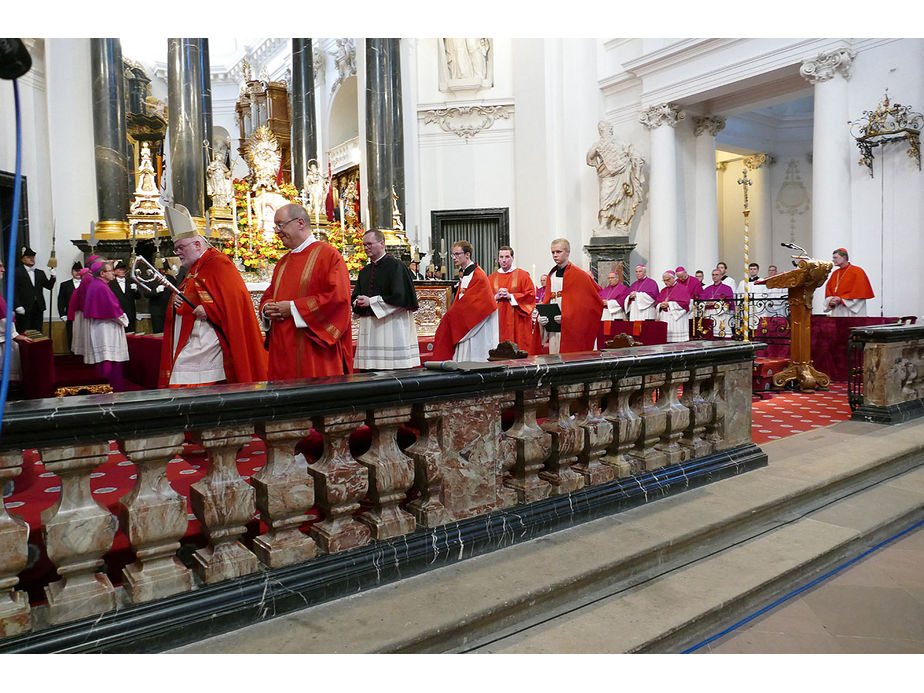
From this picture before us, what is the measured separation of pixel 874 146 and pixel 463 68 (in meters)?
9.14

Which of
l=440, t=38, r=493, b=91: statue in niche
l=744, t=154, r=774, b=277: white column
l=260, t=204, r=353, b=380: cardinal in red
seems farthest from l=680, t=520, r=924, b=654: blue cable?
l=744, t=154, r=774, b=277: white column

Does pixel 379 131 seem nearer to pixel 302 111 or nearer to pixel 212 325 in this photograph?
pixel 302 111

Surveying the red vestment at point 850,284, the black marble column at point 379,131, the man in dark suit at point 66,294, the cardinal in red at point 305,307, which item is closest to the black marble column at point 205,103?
the man in dark suit at point 66,294

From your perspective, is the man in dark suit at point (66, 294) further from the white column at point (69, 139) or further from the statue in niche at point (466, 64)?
the statue in niche at point (466, 64)

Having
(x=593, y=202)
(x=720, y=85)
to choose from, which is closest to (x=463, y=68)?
(x=593, y=202)

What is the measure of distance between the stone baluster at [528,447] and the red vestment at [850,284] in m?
8.56

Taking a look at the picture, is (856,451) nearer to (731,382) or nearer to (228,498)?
(731,382)

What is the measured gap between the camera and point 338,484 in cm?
220

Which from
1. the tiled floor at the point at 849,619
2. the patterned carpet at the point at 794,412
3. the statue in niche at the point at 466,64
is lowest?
the tiled floor at the point at 849,619

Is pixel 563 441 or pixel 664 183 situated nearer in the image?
pixel 563 441

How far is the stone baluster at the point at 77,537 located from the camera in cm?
172

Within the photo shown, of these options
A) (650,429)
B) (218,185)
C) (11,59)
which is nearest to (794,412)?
(650,429)

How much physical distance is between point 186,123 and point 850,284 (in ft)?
33.9

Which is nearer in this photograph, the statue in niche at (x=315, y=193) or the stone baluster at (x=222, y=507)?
the stone baluster at (x=222, y=507)
